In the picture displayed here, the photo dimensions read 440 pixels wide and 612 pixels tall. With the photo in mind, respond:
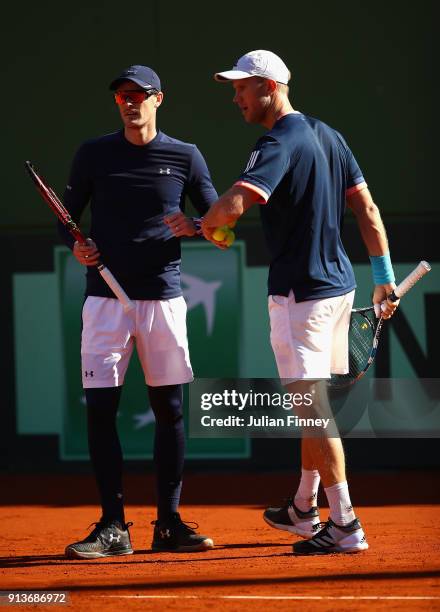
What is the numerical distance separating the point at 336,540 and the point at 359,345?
866 millimetres

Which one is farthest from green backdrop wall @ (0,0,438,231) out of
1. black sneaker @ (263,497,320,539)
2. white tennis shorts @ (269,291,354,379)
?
white tennis shorts @ (269,291,354,379)

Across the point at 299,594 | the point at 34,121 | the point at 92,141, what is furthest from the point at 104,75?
the point at 299,594

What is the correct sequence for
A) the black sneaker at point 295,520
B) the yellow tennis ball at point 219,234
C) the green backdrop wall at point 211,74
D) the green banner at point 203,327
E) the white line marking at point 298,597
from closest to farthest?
the white line marking at point 298,597, the yellow tennis ball at point 219,234, the black sneaker at point 295,520, the green backdrop wall at point 211,74, the green banner at point 203,327

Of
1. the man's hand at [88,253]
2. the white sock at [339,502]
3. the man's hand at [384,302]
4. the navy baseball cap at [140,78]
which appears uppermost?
the navy baseball cap at [140,78]

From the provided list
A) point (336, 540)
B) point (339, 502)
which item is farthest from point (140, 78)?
point (336, 540)

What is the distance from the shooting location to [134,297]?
5109mm

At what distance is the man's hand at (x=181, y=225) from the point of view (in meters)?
5.04

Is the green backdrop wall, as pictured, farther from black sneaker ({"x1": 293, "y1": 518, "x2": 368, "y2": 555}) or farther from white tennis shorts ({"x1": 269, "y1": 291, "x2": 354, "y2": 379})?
black sneaker ({"x1": 293, "y1": 518, "x2": 368, "y2": 555})

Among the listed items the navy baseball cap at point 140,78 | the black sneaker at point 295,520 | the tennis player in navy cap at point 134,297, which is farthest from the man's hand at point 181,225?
the black sneaker at point 295,520

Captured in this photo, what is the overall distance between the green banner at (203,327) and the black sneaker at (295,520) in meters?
2.83

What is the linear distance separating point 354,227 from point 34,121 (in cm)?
229

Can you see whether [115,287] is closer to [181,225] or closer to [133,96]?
[181,225]

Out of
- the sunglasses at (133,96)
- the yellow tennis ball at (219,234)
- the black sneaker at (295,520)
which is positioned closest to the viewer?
the yellow tennis ball at (219,234)

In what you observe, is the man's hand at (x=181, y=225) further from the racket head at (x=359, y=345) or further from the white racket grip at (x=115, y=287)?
the racket head at (x=359, y=345)
